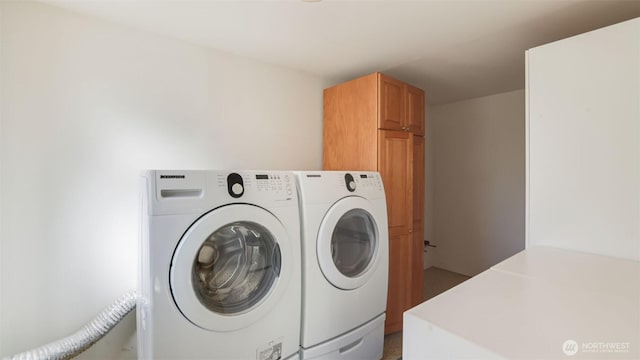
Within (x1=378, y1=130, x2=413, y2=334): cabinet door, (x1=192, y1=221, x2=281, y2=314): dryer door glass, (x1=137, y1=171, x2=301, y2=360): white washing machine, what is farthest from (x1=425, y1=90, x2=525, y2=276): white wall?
(x1=192, y1=221, x2=281, y2=314): dryer door glass

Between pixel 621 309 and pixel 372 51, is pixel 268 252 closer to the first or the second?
pixel 621 309

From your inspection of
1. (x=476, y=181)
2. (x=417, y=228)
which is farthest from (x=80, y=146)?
(x=476, y=181)

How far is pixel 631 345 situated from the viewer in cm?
60

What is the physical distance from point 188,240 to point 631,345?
129 cm

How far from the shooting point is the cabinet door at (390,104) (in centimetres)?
196

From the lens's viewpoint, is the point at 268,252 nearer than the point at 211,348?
No

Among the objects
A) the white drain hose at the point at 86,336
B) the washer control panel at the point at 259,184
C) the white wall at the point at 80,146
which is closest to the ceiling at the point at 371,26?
the white wall at the point at 80,146

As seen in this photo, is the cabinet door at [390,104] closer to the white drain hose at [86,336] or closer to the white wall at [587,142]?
the white wall at [587,142]

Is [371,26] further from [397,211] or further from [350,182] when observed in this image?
[397,211]

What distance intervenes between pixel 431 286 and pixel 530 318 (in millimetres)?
2478

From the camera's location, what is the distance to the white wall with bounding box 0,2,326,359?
4.07 ft

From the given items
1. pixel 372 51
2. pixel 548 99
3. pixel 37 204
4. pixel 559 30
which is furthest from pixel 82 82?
pixel 559 30

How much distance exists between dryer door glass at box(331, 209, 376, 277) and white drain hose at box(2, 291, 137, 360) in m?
1.12

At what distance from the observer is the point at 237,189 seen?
3.89ft
